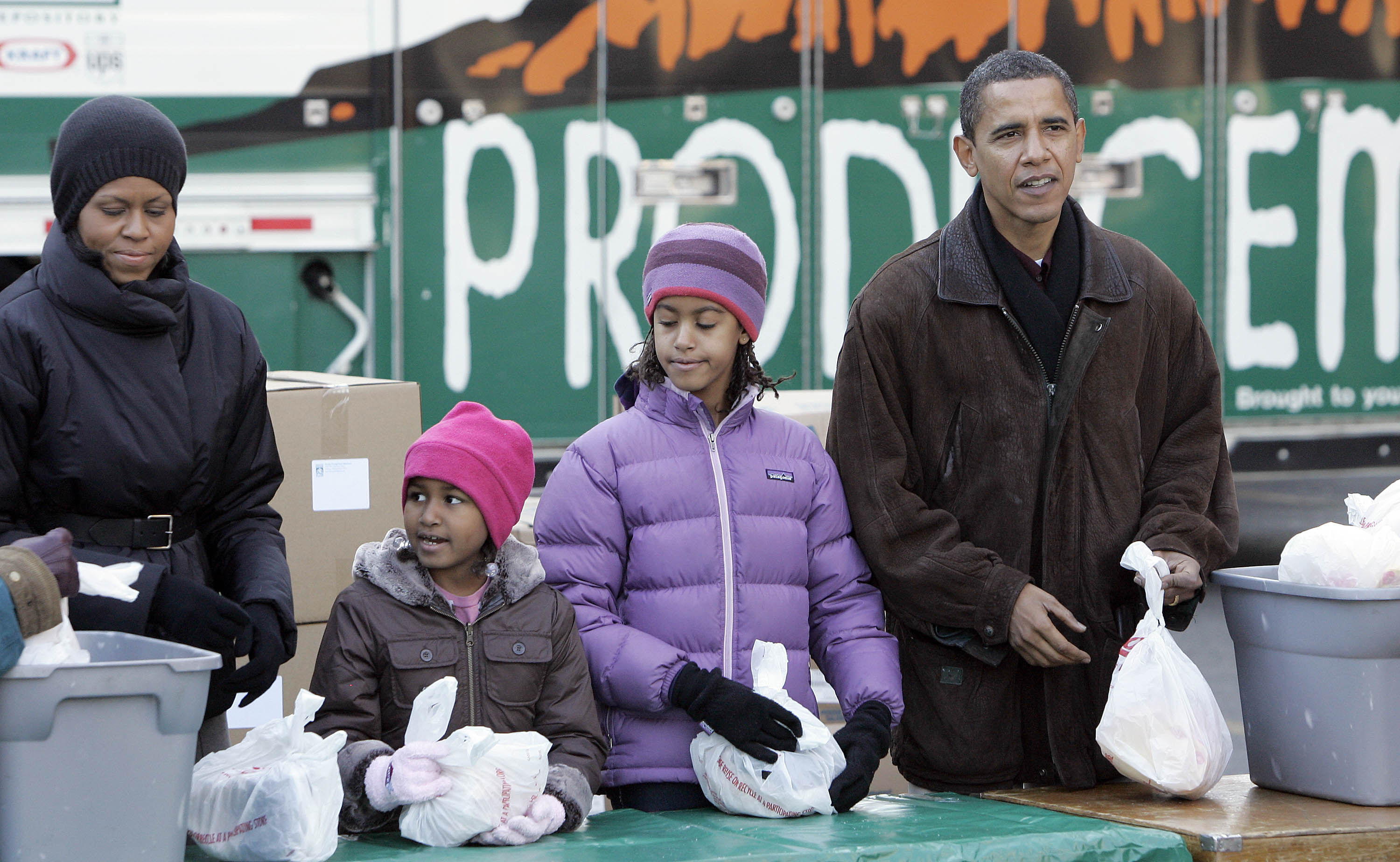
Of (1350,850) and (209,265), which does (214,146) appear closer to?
(209,265)

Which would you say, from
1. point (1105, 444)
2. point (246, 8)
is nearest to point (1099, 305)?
point (1105, 444)

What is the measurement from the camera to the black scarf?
292 cm

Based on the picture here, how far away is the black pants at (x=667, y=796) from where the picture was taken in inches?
107

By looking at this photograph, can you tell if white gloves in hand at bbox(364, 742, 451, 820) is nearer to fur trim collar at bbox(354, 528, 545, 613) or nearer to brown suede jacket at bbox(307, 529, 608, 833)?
brown suede jacket at bbox(307, 529, 608, 833)

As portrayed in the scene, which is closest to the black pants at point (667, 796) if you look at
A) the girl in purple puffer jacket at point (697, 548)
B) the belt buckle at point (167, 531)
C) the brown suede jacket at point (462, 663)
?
the girl in purple puffer jacket at point (697, 548)

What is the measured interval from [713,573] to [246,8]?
354 centimetres

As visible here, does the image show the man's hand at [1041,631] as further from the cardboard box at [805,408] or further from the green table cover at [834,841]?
the cardboard box at [805,408]

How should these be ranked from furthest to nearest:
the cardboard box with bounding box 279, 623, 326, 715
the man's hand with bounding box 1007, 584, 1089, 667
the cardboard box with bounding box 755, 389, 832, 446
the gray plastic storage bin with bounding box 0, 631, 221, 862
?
the cardboard box with bounding box 755, 389, 832, 446, the cardboard box with bounding box 279, 623, 326, 715, the man's hand with bounding box 1007, 584, 1089, 667, the gray plastic storage bin with bounding box 0, 631, 221, 862

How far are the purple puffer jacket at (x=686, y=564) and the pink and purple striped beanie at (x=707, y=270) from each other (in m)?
0.16

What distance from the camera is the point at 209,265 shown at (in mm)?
5500

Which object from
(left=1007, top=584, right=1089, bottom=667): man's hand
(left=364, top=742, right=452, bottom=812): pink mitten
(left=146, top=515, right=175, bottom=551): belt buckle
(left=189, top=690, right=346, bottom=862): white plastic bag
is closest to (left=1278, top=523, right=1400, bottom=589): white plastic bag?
(left=1007, top=584, right=1089, bottom=667): man's hand

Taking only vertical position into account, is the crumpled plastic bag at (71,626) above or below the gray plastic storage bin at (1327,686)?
above

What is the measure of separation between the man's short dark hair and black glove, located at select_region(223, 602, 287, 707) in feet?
4.94

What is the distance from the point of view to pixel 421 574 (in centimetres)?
262
